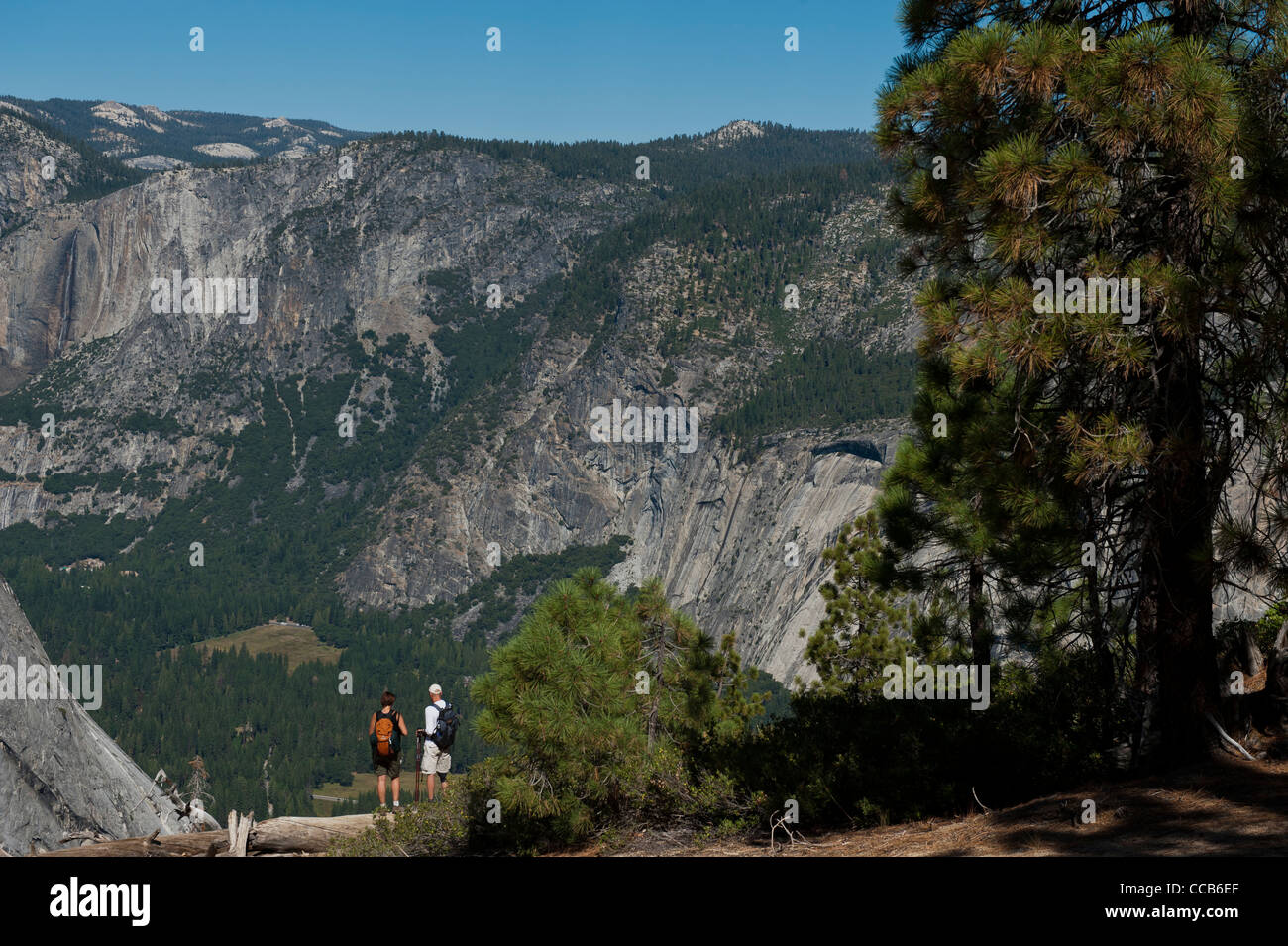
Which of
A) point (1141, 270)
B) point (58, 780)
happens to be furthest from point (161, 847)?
A: point (58, 780)

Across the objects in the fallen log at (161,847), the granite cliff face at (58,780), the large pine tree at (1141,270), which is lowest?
the granite cliff face at (58,780)

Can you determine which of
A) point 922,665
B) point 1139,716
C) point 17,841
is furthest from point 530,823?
point 17,841

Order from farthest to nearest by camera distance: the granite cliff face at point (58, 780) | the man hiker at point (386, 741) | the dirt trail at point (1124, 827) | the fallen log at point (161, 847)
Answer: the granite cliff face at point (58, 780)
the man hiker at point (386, 741)
the fallen log at point (161, 847)
the dirt trail at point (1124, 827)

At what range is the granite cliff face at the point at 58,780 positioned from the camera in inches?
1620

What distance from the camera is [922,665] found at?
22.8 metres

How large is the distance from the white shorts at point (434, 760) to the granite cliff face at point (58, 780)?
18287 mm

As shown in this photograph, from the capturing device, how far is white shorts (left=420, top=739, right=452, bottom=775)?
76.1ft

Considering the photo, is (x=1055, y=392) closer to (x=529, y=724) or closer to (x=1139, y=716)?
(x=1139, y=716)

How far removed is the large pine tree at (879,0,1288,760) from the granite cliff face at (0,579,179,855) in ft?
105

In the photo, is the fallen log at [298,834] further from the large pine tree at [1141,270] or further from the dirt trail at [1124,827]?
the large pine tree at [1141,270]

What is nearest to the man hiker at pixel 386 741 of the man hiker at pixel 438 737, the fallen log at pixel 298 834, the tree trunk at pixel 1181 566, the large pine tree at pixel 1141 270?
the man hiker at pixel 438 737

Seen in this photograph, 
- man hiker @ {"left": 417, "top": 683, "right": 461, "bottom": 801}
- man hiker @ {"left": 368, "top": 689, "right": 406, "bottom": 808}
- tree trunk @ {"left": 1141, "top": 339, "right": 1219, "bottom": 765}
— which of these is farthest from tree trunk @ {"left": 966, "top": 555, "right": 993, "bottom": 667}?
man hiker @ {"left": 368, "top": 689, "right": 406, "bottom": 808}

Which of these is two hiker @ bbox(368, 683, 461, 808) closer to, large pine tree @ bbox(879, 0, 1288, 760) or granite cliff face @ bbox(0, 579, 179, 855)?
large pine tree @ bbox(879, 0, 1288, 760)

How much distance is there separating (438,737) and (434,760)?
792mm
